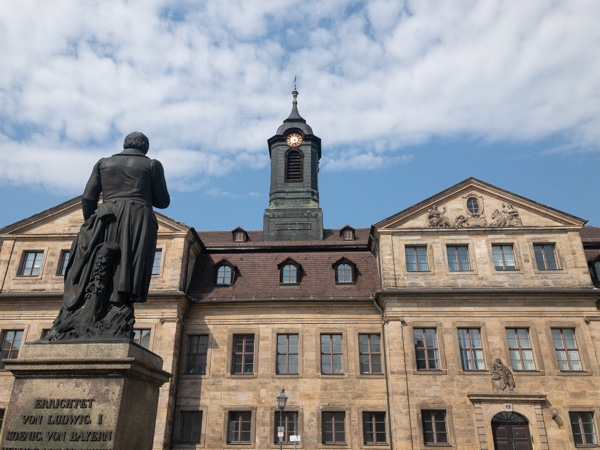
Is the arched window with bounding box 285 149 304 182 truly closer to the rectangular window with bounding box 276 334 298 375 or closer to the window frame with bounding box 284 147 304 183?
the window frame with bounding box 284 147 304 183

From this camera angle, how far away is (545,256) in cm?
2695

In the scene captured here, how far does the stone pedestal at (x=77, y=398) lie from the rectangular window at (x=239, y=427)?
19.6 metres

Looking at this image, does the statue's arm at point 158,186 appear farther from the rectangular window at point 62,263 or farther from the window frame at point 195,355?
the rectangular window at point 62,263

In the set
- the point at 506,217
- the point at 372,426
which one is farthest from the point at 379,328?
the point at 506,217

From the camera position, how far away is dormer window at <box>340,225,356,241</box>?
33500 mm

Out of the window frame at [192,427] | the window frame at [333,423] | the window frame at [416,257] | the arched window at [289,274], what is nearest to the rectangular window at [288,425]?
the window frame at [333,423]

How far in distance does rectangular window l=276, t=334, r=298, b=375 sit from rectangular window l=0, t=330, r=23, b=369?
45.6 ft

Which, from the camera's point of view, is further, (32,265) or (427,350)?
(32,265)

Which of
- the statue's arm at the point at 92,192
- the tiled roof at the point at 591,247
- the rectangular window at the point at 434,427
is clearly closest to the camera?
the statue's arm at the point at 92,192

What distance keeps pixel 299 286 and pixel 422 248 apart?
7.30 meters

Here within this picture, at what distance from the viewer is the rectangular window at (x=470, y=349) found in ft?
81.0

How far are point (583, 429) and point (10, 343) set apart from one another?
96.9ft

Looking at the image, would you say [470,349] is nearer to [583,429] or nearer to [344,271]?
[583,429]

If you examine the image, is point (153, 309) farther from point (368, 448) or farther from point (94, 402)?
point (94, 402)
